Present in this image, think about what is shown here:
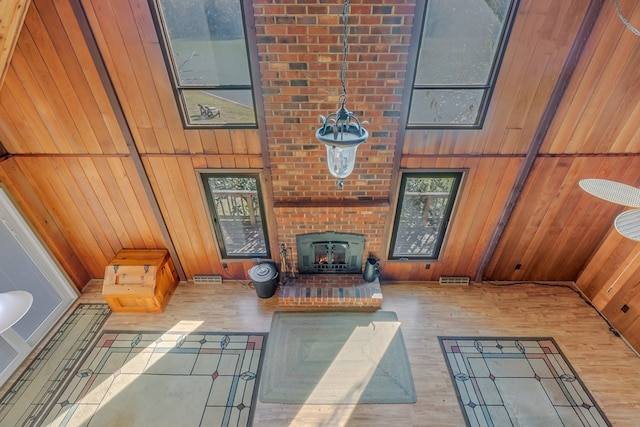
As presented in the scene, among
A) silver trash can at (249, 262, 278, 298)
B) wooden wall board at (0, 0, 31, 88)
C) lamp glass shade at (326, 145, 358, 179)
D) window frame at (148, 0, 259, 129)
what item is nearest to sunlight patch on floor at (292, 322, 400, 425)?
silver trash can at (249, 262, 278, 298)

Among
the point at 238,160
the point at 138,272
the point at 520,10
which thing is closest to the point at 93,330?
the point at 138,272

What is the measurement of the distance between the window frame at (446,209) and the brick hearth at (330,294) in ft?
1.76

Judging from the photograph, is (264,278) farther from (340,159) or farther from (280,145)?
(340,159)

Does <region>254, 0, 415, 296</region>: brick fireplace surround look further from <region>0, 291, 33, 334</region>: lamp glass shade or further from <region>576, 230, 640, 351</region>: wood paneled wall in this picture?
<region>576, 230, 640, 351</region>: wood paneled wall

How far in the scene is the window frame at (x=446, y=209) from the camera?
3207 mm

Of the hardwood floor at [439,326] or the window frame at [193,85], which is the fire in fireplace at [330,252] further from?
the window frame at [193,85]

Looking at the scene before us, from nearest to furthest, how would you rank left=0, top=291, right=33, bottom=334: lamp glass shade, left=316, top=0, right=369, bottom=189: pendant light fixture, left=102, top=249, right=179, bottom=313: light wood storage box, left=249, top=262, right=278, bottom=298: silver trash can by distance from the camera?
1. left=0, top=291, right=33, bottom=334: lamp glass shade
2. left=316, top=0, right=369, bottom=189: pendant light fixture
3. left=102, top=249, right=179, bottom=313: light wood storage box
4. left=249, top=262, right=278, bottom=298: silver trash can

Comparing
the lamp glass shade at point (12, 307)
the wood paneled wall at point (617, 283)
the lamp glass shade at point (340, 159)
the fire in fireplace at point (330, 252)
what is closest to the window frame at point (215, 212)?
the fire in fireplace at point (330, 252)

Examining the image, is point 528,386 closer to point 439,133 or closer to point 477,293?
point 477,293

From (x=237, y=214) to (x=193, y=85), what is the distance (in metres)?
1.49

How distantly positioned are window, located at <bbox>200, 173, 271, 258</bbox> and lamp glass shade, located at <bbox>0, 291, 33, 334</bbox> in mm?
2189

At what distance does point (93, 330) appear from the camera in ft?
11.4

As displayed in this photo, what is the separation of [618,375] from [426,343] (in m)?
1.88

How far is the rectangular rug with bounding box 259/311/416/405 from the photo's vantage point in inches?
112
